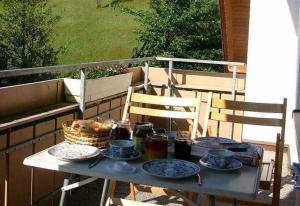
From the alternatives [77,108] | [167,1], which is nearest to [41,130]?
[77,108]

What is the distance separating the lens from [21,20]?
9.39m

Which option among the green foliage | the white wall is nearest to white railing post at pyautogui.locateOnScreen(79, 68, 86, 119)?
the green foliage

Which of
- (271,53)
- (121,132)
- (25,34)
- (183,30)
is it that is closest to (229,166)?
(121,132)

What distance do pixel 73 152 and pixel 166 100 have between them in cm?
94

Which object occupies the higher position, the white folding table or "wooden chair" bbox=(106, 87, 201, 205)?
"wooden chair" bbox=(106, 87, 201, 205)

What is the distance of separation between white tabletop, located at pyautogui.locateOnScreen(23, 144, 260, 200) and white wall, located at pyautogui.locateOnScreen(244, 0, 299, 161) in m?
3.17

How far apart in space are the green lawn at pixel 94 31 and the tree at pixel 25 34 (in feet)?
26.9

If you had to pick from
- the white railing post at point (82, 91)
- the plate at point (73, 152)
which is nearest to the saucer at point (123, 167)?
the plate at point (73, 152)

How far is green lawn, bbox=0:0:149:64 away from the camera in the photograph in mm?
19562

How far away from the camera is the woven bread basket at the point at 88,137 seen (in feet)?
6.51

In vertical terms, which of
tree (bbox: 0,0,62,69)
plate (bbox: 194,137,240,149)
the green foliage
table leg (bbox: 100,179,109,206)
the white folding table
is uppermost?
tree (bbox: 0,0,62,69)

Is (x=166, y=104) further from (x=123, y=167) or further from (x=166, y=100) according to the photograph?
(x=123, y=167)

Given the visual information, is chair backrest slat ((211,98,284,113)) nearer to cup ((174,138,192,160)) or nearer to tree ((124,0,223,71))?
cup ((174,138,192,160))

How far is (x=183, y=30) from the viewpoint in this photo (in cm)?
1112
